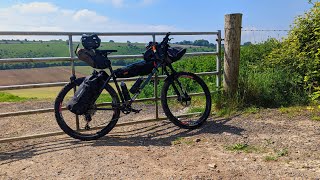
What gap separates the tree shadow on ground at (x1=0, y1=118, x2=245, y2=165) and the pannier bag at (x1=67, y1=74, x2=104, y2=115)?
0.56m

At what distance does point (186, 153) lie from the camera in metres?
4.48

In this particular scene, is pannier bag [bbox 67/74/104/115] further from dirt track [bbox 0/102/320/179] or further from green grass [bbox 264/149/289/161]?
green grass [bbox 264/149/289/161]

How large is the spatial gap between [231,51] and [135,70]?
223 cm

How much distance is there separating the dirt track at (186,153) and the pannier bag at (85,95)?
56 centimetres

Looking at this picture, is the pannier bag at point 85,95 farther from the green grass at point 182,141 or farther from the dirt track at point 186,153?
the green grass at point 182,141

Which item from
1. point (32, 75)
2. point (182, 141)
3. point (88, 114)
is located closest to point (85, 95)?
point (88, 114)

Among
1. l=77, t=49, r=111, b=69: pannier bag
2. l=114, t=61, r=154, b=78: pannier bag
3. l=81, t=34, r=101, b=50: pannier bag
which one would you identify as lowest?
l=114, t=61, r=154, b=78: pannier bag

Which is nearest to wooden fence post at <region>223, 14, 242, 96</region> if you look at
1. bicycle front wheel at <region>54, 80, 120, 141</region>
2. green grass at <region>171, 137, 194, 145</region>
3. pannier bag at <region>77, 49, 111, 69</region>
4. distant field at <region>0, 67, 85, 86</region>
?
green grass at <region>171, 137, 194, 145</region>

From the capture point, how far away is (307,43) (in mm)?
7816

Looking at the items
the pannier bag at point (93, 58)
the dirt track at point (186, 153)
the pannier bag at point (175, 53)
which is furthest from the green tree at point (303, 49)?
the pannier bag at point (93, 58)

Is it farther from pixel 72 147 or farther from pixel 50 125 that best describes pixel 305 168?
pixel 50 125

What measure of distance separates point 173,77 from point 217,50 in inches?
58.2

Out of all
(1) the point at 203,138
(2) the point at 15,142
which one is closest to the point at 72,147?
(2) the point at 15,142

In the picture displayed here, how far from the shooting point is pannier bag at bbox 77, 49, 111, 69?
5273 millimetres
